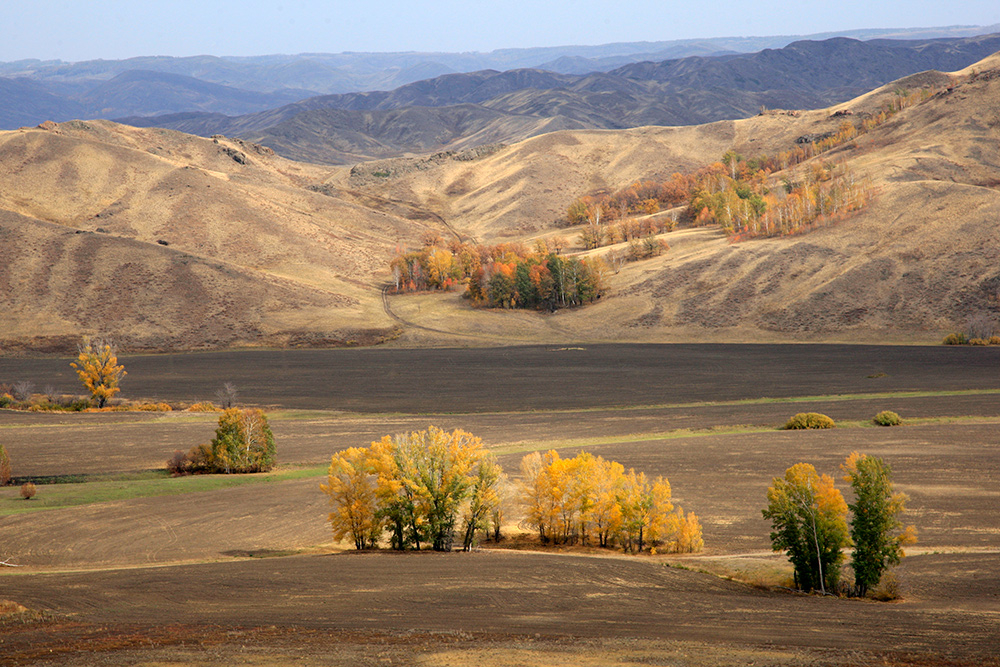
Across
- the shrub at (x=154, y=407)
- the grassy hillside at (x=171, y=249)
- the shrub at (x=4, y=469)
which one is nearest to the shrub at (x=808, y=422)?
the shrub at (x=4, y=469)

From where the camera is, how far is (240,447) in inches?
1720

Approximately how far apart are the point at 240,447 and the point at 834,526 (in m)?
30.9

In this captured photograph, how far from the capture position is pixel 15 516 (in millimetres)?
34281

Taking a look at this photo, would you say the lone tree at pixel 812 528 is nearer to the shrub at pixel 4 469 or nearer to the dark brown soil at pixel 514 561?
the dark brown soil at pixel 514 561

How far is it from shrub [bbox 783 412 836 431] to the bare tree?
131ft

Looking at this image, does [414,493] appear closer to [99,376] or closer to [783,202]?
[99,376]

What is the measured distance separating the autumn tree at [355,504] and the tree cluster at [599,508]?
21.8 feet

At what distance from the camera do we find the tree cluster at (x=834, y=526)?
84.4 ft

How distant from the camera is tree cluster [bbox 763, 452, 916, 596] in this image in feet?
84.4

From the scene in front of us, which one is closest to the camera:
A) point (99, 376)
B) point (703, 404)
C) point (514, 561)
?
point (514, 561)

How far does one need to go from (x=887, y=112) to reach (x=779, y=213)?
242 feet

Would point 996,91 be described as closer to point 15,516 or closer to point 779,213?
point 779,213

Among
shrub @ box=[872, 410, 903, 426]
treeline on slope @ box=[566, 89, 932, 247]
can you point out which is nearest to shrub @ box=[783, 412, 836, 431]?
shrub @ box=[872, 410, 903, 426]

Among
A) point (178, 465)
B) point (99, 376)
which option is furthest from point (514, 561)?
point (99, 376)
